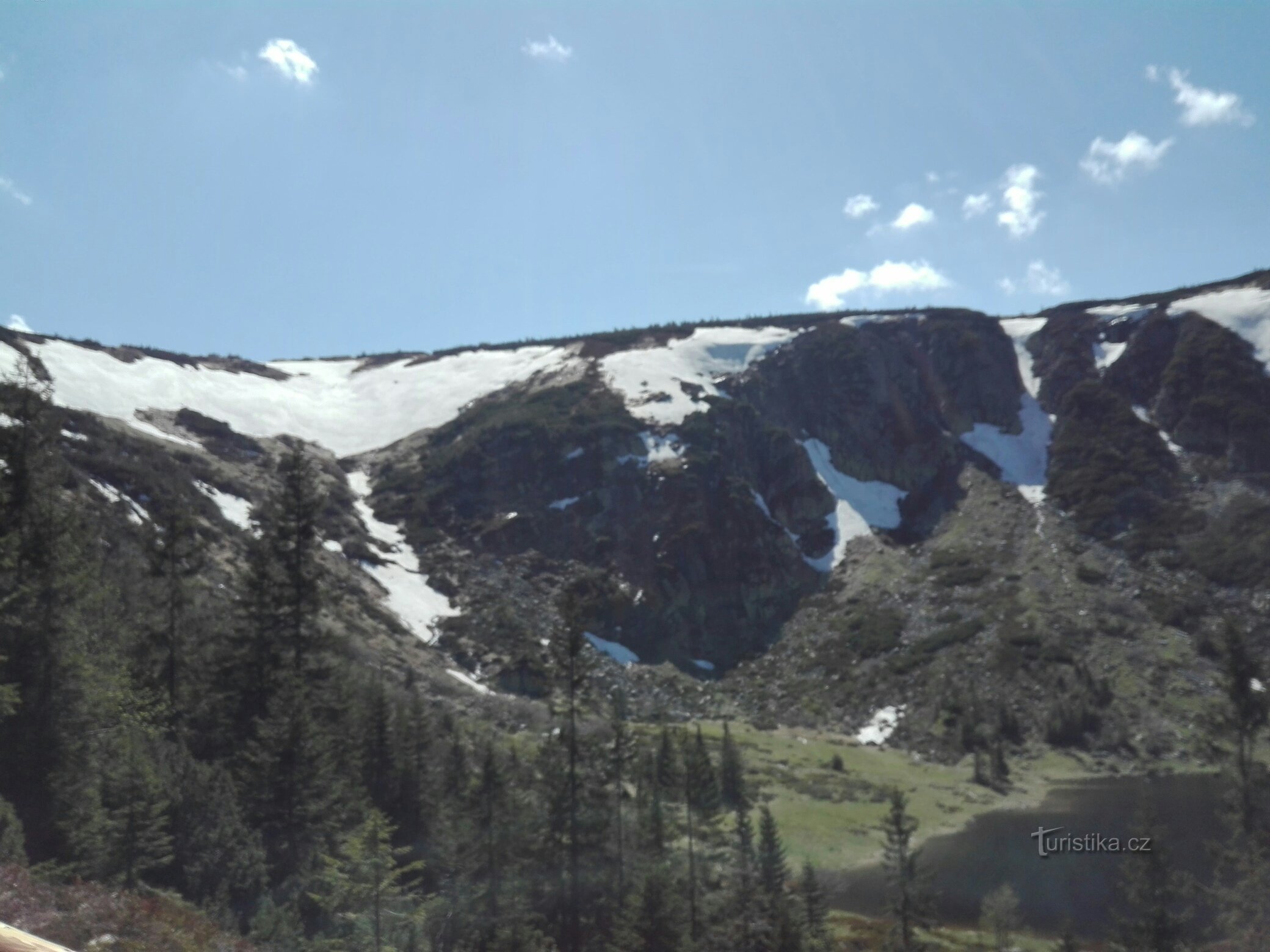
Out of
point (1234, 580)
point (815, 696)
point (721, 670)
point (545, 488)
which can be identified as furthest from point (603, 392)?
point (1234, 580)

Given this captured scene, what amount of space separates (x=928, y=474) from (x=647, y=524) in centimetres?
5191

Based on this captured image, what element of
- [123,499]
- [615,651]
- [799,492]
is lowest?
[615,651]

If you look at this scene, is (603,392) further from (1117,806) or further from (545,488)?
(1117,806)

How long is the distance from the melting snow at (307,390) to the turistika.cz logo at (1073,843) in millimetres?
93179

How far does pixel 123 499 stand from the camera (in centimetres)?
6216

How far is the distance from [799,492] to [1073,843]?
3075 inches

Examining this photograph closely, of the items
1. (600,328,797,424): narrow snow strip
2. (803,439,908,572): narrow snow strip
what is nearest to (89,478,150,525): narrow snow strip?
(600,328,797,424): narrow snow strip

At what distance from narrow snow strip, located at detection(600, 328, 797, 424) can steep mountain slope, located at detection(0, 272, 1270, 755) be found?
2.40ft

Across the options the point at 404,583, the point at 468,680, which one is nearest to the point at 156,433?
the point at 404,583

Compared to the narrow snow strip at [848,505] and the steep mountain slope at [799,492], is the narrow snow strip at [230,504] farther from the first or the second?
the narrow snow strip at [848,505]

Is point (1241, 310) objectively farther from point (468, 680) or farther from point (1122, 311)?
point (468, 680)

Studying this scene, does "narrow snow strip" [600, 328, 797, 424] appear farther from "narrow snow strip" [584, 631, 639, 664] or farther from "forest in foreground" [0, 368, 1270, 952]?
"forest in foreground" [0, 368, 1270, 952]

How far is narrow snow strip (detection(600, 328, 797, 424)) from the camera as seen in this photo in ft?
416

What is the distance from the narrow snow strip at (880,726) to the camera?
264ft
